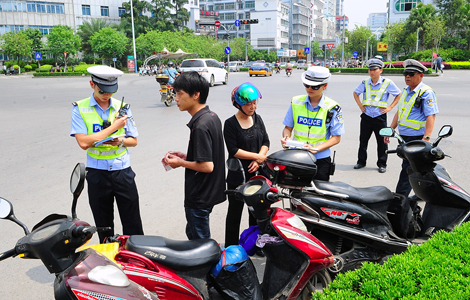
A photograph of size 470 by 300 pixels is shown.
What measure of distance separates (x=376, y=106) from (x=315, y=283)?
444 cm

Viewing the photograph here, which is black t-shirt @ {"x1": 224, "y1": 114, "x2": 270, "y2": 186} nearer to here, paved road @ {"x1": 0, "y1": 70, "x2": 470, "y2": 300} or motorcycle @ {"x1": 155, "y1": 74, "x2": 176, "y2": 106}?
paved road @ {"x1": 0, "y1": 70, "x2": 470, "y2": 300}

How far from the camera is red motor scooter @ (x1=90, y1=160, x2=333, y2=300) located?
2.26 metres

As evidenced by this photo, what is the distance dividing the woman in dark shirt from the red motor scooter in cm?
84

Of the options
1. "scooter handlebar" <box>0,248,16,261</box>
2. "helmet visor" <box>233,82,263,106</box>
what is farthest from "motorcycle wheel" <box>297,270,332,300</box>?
"scooter handlebar" <box>0,248,16,261</box>

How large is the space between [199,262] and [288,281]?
75cm

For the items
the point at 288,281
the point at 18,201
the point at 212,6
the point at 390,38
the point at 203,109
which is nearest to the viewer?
the point at 288,281

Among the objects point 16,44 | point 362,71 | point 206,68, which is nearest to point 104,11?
point 16,44

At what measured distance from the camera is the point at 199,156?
2.91 meters

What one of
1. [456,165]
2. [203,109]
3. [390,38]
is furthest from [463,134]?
[390,38]

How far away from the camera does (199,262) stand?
240cm

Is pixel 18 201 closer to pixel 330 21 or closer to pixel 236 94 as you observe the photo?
pixel 236 94

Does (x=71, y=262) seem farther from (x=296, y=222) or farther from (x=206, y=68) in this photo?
(x=206, y=68)

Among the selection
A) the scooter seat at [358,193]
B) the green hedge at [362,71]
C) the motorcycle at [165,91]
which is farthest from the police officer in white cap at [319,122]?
the green hedge at [362,71]

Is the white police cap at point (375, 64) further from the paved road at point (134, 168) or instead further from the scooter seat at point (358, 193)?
the scooter seat at point (358, 193)
